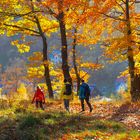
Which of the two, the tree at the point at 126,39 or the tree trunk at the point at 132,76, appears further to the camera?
the tree trunk at the point at 132,76

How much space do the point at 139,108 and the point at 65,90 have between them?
387cm

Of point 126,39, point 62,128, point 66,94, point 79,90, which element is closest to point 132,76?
Result: point 126,39

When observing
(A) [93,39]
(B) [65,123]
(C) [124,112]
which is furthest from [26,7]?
(B) [65,123]

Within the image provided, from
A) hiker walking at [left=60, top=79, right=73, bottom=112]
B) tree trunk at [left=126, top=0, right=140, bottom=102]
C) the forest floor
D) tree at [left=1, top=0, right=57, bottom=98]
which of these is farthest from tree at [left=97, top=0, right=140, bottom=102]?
the forest floor

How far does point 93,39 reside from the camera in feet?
93.1

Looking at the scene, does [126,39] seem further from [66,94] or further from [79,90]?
[66,94]

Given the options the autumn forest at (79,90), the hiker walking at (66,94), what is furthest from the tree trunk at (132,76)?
the hiker walking at (66,94)

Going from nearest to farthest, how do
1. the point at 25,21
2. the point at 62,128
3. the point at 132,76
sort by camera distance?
the point at 62,128
the point at 132,76
the point at 25,21

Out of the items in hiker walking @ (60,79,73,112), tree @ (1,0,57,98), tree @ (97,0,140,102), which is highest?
tree @ (1,0,57,98)

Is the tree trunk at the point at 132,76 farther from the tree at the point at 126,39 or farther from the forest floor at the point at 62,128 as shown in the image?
the forest floor at the point at 62,128

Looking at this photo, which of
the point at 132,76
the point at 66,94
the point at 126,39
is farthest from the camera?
the point at 132,76

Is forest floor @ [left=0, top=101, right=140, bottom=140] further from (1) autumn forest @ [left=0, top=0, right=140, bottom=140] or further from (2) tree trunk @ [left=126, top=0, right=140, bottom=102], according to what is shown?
(2) tree trunk @ [left=126, top=0, right=140, bottom=102]

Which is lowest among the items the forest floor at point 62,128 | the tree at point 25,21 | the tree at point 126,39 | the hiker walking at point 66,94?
the forest floor at point 62,128

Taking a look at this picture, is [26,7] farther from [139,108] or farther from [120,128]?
[120,128]
